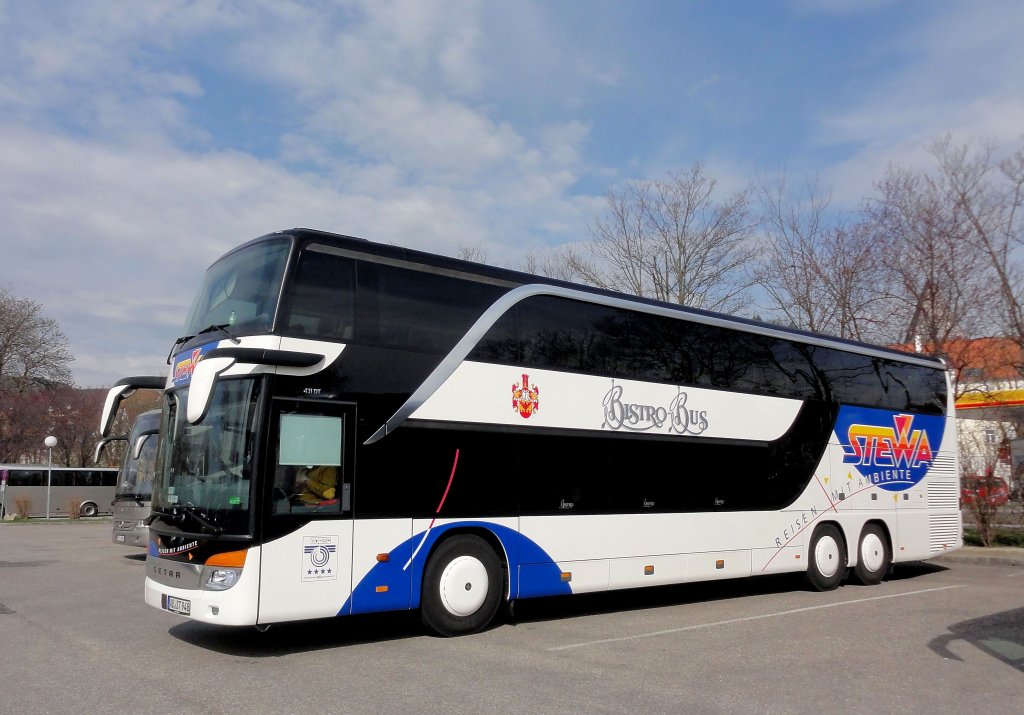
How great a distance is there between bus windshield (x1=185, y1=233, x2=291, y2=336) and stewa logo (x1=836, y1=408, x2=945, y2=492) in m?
10.1

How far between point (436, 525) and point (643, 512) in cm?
341

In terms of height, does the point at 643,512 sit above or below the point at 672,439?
below

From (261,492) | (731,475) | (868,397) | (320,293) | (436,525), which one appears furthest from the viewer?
(868,397)

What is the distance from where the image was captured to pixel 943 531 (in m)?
16.4

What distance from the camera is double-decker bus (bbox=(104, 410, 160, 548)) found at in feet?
61.3

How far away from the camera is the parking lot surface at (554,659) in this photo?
6.65 meters

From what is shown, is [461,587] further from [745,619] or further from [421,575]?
[745,619]

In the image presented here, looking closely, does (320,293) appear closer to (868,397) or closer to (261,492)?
(261,492)

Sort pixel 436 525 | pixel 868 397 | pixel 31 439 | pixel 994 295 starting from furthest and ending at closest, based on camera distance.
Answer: pixel 31 439, pixel 994 295, pixel 868 397, pixel 436 525

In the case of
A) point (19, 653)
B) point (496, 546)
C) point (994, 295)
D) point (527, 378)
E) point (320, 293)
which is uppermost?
point (994, 295)

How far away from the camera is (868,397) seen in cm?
1534

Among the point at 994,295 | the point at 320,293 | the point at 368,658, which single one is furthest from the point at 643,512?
the point at 994,295

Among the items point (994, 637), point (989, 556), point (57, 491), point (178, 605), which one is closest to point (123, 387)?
point (178, 605)

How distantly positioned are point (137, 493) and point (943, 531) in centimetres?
1688
